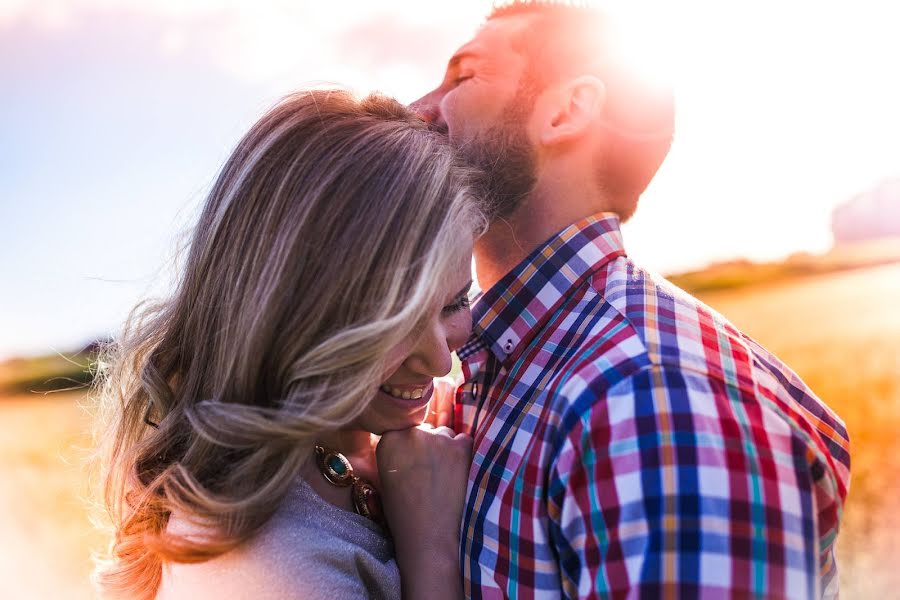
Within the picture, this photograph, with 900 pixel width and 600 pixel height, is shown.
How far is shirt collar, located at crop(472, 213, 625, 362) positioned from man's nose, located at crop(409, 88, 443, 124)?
0.59m

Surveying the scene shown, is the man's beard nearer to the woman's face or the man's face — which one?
the man's face

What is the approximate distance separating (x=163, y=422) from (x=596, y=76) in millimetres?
1667

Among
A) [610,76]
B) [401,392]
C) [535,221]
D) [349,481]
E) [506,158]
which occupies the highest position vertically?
[610,76]

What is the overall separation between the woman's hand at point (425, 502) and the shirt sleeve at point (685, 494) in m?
0.40

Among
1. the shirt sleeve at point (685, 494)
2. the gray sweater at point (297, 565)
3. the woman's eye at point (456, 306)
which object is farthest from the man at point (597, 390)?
the gray sweater at point (297, 565)

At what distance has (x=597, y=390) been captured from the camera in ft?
5.07

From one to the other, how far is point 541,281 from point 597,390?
0.60 meters

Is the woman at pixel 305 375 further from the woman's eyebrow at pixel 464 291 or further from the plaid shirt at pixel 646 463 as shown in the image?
the plaid shirt at pixel 646 463

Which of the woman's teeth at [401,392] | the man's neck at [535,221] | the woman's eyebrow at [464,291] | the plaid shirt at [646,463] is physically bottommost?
the woman's teeth at [401,392]

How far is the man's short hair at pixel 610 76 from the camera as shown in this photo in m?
2.35

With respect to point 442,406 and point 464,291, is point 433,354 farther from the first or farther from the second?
point 442,406

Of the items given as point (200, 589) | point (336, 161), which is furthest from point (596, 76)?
point (200, 589)

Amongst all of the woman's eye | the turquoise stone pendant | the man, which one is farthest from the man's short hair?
the turquoise stone pendant

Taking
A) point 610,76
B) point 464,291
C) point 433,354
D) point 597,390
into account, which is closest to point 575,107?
point 610,76
